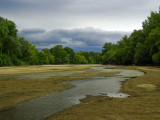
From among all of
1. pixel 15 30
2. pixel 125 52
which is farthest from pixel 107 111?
pixel 125 52

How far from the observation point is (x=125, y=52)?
87.9 m

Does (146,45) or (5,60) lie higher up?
(146,45)

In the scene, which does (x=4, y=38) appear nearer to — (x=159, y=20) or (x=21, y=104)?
(x=159, y=20)

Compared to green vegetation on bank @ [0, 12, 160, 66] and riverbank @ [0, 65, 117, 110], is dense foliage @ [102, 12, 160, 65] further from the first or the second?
riverbank @ [0, 65, 117, 110]

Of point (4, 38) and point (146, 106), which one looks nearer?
point (146, 106)

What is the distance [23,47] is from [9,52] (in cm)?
1430

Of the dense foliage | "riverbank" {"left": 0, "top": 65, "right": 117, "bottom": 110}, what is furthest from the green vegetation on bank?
"riverbank" {"left": 0, "top": 65, "right": 117, "bottom": 110}

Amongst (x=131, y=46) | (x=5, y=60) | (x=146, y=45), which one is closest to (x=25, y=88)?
(x=5, y=60)

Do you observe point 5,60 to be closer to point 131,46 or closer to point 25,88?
point 25,88

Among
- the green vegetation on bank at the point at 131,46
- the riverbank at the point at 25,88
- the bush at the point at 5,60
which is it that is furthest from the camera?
the bush at the point at 5,60

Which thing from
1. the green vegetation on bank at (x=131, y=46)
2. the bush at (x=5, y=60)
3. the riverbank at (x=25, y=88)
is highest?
the green vegetation on bank at (x=131, y=46)

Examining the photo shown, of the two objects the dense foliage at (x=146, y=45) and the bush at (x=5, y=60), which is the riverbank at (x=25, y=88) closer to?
the dense foliage at (x=146, y=45)

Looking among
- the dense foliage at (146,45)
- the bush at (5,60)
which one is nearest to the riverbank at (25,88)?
the dense foliage at (146,45)

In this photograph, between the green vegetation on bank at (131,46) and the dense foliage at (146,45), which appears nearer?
the dense foliage at (146,45)
